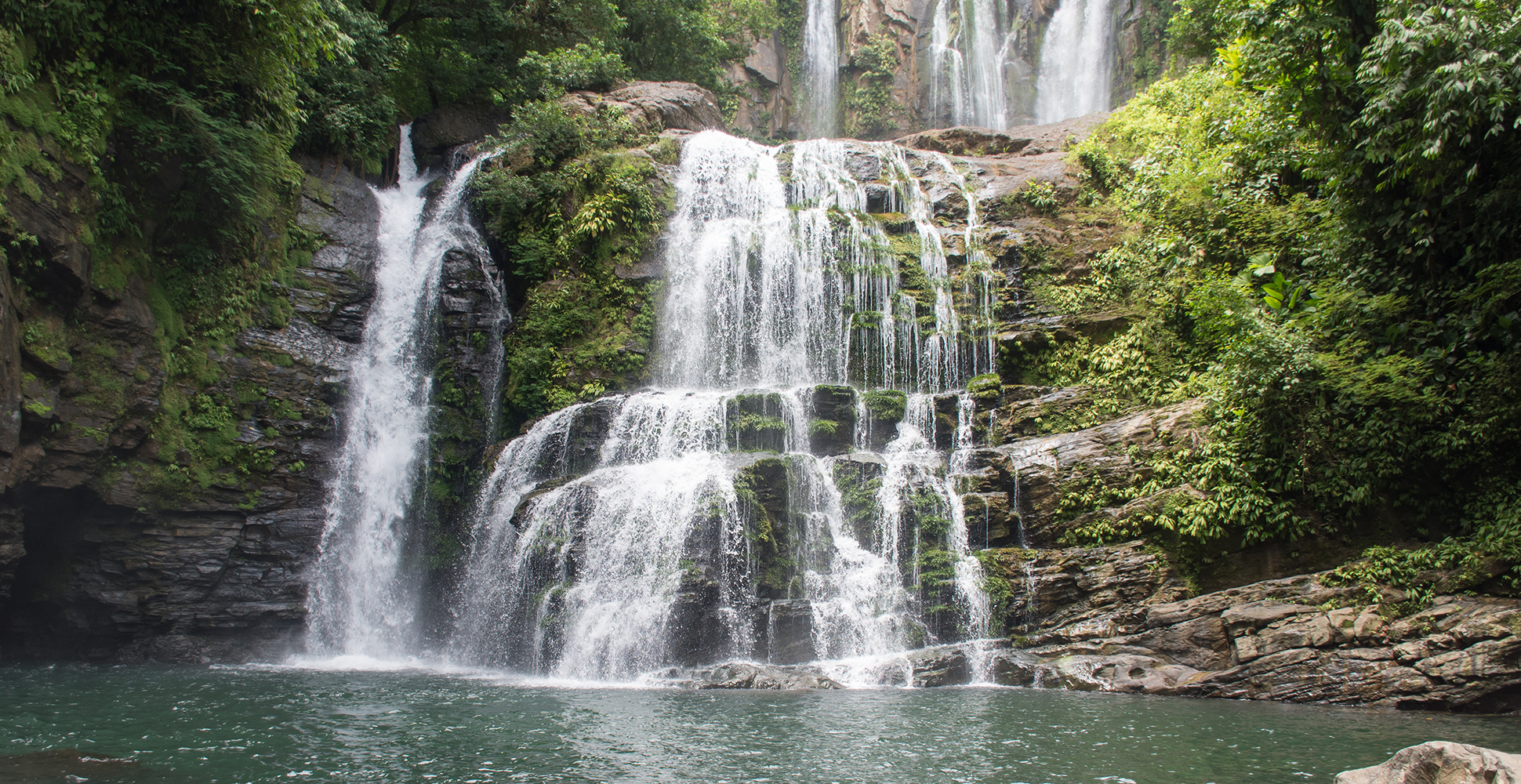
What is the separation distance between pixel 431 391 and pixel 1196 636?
49.3 ft

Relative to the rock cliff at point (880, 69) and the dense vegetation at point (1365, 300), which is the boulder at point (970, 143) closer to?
the rock cliff at point (880, 69)

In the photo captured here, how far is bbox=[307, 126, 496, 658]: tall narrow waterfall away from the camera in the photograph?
50.0ft

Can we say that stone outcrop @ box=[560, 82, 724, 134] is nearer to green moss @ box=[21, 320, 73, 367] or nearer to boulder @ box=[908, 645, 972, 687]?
green moss @ box=[21, 320, 73, 367]

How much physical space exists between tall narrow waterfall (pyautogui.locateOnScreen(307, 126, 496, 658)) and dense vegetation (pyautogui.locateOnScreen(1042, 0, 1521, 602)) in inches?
519

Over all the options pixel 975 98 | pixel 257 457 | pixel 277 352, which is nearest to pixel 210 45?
pixel 277 352

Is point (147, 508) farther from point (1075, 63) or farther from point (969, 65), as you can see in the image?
point (1075, 63)

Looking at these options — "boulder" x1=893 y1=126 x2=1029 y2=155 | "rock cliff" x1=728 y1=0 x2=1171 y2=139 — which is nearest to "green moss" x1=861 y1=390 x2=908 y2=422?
"boulder" x1=893 y1=126 x2=1029 y2=155

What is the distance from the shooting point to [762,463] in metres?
13.2

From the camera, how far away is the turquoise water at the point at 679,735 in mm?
6160

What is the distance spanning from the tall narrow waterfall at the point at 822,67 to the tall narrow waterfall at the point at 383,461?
19.9m

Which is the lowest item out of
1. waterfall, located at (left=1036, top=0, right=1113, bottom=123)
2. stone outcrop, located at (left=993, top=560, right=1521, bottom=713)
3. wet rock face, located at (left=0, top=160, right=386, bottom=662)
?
stone outcrop, located at (left=993, top=560, right=1521, bottom=713)

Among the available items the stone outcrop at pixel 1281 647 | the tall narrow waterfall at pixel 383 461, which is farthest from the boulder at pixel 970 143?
the stone outcrop at pixel 1281 647

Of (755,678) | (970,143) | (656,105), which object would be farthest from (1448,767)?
(970,143)

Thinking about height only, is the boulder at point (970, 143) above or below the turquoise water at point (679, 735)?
above
